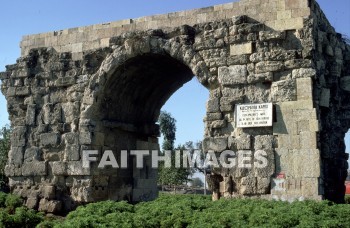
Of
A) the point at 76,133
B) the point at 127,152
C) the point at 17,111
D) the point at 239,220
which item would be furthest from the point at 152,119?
the point at 239,220

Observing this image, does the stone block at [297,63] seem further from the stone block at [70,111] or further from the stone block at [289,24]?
the stone block at [70,111]

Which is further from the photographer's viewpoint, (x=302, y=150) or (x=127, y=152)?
(x=127, y=152)

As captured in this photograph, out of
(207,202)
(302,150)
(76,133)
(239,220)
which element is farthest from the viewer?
(76,133)

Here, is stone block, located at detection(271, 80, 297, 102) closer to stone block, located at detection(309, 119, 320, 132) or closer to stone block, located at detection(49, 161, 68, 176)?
stone block, located at detection(309, 119, 320, 132)

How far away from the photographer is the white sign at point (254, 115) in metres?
9.15

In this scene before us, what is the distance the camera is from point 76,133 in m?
11.0

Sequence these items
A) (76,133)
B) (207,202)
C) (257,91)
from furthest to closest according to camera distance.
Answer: (76,133) → (257,91) → (207,202)

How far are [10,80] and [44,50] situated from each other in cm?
126

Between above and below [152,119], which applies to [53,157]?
below

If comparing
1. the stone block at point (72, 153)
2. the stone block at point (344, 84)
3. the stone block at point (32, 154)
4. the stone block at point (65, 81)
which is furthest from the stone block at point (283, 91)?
the stone block at point (32, 154)

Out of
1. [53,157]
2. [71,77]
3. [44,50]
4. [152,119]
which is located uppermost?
[44,50]

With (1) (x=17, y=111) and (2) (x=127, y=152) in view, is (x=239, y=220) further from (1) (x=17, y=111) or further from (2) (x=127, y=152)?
(1) (x=17, y=111)

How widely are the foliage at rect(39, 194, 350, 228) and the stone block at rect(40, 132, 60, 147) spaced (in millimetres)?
3796

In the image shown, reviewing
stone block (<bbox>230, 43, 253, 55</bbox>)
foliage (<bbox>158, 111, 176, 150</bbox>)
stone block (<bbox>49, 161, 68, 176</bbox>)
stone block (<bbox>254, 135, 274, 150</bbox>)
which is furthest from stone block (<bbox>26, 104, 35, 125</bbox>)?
foliage (<bbox>158, 111, 176, 150</bbox>)
